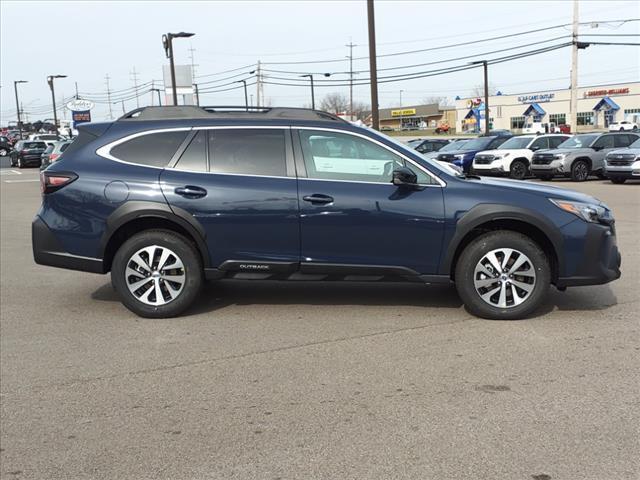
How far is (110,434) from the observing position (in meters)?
3.61

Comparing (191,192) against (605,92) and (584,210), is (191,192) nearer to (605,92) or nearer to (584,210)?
(584,210)

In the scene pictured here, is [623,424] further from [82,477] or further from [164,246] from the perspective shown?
[164,246]

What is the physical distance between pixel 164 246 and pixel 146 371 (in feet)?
4.77

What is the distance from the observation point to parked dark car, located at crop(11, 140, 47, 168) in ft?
128

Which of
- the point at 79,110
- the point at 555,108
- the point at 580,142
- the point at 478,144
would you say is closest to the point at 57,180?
the point at 580,142

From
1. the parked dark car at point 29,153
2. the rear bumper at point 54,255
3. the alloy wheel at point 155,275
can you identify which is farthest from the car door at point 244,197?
the parked dark car at point 29,153

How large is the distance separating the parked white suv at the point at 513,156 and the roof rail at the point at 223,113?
17.1 meters

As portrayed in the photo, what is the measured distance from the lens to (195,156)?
19.0 ft

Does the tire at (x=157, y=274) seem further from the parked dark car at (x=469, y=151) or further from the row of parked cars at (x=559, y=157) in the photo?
the parked dark car at (x=469, y=151)

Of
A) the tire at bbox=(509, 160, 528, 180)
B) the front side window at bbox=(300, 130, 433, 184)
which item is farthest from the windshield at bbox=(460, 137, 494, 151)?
the front side window at bbox=(300, 130, 433, 184)

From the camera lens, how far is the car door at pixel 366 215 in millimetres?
5496

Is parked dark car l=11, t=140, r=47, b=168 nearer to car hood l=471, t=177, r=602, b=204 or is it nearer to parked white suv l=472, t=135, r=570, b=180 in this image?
parked white suv l=472, t=135, r=570, b=180

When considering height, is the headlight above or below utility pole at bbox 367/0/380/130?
below

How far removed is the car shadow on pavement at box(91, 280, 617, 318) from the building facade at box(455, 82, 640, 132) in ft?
237
